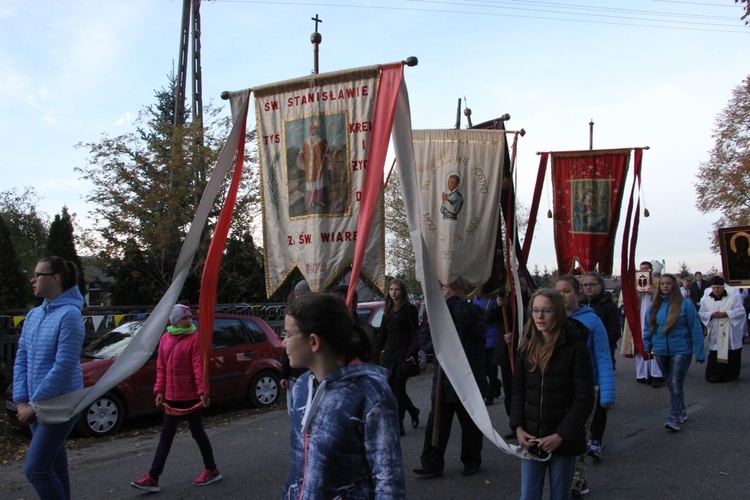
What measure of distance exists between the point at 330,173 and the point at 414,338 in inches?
115

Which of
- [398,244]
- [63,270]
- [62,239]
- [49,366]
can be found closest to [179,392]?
[49,366]

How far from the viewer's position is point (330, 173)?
470cm

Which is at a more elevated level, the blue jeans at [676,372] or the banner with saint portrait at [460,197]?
the banner with saint portrait at [460,197]

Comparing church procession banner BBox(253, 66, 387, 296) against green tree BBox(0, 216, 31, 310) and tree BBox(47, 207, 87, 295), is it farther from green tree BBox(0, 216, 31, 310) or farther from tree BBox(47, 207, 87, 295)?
tree BBox(47, 207, 87, 295)

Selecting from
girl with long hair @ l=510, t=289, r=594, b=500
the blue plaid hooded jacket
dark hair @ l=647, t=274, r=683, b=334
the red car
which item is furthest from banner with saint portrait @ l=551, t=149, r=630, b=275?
the blue plaid hooded jacket

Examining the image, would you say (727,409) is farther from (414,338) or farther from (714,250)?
(714,250)

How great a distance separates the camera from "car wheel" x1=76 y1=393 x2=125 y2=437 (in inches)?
316

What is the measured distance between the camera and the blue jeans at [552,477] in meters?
3.69

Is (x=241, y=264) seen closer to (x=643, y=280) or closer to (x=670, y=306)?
(x=643, y=280)

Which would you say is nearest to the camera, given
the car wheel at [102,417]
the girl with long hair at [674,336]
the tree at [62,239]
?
the girl with long hair at [674,336]

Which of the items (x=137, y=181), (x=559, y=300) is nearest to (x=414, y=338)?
(x=559, y=300)

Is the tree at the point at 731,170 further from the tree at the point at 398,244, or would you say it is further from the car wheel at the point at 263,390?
the car wheel at the point at 263,390

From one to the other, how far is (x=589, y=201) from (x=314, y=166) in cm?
527

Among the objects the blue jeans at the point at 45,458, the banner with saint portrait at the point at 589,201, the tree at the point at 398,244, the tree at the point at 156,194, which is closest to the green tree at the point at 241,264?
the tree at the point at 156,194
